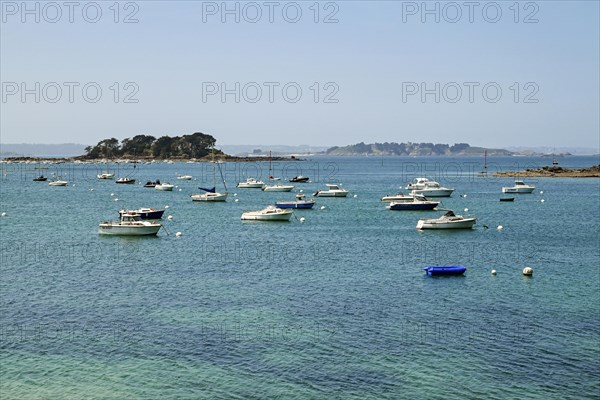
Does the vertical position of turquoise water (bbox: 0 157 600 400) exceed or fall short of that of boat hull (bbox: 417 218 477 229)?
it falls short

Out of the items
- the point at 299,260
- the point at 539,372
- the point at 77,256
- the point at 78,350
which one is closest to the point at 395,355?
the point at 539,372

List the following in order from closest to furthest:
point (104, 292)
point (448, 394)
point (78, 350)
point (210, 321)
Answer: point (448, 394)
point (78, 350)
point (210, 321)
point (104, 292)

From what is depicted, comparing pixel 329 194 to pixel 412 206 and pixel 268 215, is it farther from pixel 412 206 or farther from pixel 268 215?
pixel 268 215

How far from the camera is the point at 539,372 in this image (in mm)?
33531

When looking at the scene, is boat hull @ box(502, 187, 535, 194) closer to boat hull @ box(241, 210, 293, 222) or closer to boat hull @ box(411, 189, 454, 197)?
boat hull @ box(411, 189, 454, 197)

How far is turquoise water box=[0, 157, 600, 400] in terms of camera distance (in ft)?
105

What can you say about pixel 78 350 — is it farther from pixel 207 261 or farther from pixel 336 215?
pixel 336 215

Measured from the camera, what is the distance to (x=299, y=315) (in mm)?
42781

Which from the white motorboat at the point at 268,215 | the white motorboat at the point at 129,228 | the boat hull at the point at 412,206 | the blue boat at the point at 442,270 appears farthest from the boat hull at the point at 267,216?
the blue boat at the point at 442,270

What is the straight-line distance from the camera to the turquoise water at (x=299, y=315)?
32094 mm

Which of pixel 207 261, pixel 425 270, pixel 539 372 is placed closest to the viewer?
pixel 539 372

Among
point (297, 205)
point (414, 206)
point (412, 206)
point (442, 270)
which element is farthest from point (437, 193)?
point (442, 270)

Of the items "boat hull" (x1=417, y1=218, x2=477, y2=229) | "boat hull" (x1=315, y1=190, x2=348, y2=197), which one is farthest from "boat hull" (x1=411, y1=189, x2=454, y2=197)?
"boat hull" (x1=417, y1=218, x2=477, y2=229)

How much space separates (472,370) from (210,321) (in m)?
15.1
